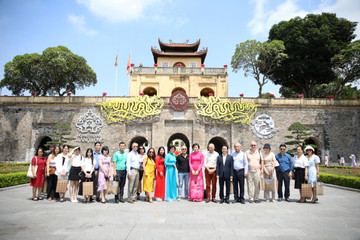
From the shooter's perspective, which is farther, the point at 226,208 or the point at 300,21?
the point at 300,21

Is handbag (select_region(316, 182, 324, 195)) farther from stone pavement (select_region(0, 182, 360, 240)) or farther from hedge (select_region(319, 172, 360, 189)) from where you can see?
hedge (select_region(319, 172, 360, 189))

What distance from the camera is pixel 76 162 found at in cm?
743

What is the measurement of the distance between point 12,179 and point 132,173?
6371 millimetres

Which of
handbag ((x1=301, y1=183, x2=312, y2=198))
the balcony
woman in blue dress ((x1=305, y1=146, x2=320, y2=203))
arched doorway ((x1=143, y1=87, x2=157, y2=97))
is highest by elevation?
the balcony

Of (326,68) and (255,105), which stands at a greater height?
(326,68)

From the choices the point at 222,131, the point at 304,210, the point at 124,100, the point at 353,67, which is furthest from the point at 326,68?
the point at 304,210

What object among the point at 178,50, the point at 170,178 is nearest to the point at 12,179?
the point at 170,178

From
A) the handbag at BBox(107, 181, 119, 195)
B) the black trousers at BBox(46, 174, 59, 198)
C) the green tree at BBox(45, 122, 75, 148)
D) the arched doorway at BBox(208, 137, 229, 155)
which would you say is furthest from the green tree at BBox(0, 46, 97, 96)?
the handbag at BBox(107, 181, 119, 195)

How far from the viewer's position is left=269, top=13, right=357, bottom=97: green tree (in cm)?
2684

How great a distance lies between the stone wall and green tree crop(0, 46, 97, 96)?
17.1 ft

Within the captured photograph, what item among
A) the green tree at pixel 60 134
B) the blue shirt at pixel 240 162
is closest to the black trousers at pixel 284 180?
the blue shirt at pixel 240 162

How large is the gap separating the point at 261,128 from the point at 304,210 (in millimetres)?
16444

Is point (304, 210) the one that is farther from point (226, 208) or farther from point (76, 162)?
point (76, 162)

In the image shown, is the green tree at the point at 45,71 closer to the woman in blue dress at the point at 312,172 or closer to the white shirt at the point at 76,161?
the white shirt at the point at 76,161
